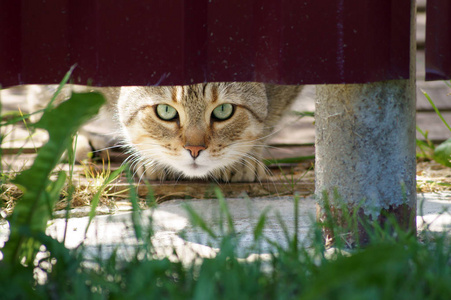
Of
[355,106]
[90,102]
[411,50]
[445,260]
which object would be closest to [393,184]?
[355,106]

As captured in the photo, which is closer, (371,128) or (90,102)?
(90,102)

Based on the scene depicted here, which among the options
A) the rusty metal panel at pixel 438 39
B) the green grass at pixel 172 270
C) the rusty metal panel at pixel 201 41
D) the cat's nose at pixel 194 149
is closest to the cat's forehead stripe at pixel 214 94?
the cat's nose at pixel 194 149

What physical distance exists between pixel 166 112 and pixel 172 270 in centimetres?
160

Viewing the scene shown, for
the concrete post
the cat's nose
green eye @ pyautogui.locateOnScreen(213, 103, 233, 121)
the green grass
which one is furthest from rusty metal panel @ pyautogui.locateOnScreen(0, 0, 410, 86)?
green eye @ pyautogui.locateOnScreen(213, 103, 233, 121)

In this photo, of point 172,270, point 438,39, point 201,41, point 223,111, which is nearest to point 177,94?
point 223,111

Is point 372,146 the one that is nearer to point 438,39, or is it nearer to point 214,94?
point 438,39

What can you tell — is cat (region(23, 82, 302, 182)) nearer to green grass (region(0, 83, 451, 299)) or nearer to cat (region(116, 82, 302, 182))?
cat (region(116, 82, 302, 182))

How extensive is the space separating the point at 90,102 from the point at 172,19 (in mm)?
645

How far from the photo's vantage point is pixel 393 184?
1.98m

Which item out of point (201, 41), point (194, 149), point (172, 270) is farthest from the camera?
point (194, 149)

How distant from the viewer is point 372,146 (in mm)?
1961

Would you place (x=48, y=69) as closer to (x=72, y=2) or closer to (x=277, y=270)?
(x=72, y=2)

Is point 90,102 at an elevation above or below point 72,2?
below

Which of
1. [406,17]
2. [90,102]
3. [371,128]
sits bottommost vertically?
[371,128]
